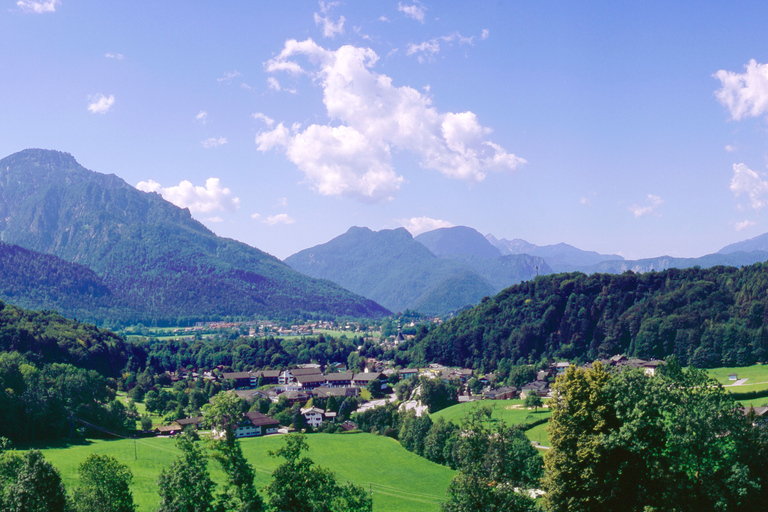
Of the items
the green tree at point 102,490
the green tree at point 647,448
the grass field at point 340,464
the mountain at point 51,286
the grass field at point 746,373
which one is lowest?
the grass field at point 340,464

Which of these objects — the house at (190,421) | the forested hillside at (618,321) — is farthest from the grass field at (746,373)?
the house at (190,421)

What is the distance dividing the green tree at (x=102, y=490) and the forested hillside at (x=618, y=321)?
5719 centimetres

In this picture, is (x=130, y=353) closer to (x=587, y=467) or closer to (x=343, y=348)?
(x=343, y=348)

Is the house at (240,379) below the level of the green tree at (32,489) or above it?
below

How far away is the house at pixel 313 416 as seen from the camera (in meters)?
55.5

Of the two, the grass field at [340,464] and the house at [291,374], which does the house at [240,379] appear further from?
the grass field at [340,464]

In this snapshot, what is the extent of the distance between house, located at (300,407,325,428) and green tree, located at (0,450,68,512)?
117 ft

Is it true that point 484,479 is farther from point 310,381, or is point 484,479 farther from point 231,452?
point 310,381

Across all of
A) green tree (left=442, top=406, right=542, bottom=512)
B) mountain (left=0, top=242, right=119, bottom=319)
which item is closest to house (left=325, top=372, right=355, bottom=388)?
green tree (left=442, top=406, right=542, bottom=512)

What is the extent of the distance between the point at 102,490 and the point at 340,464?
21.7m

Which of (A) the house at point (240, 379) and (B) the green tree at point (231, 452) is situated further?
(A) the house at point (240, 379)

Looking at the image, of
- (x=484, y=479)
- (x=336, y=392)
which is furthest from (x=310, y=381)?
(x=484, y=479)

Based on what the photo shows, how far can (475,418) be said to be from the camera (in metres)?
19.2

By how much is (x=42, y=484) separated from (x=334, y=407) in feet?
136
